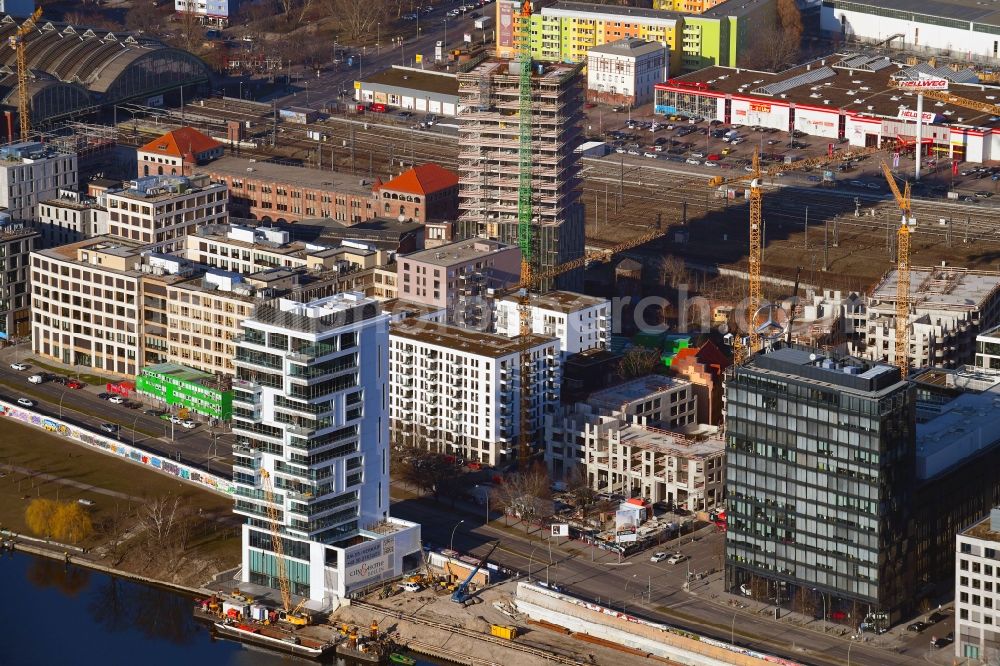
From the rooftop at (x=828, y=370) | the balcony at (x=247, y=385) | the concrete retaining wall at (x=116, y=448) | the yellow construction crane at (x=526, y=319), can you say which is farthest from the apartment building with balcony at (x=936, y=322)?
the balcony at (x=247, y=385)

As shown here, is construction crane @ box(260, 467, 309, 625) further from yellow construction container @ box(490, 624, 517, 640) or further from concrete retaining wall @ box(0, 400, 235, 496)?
yellow construction container @ box(490, 624, 517, 640)

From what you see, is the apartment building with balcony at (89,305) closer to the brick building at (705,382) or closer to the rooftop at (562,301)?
the rooftop at (562,301)

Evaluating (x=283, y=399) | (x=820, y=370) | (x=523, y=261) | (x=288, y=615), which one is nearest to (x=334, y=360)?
(x=283, y=399)

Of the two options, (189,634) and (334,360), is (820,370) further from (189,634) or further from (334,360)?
(189,634)

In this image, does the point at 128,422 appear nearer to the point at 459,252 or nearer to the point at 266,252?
the point at 266,252

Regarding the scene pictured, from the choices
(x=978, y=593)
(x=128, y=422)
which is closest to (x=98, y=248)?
(x=128, y=422)

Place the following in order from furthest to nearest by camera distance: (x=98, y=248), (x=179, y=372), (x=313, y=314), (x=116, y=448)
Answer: (x=98, y=248) < (x=179, y=372) < (x=116, y=448) < (x=313, y=314)
